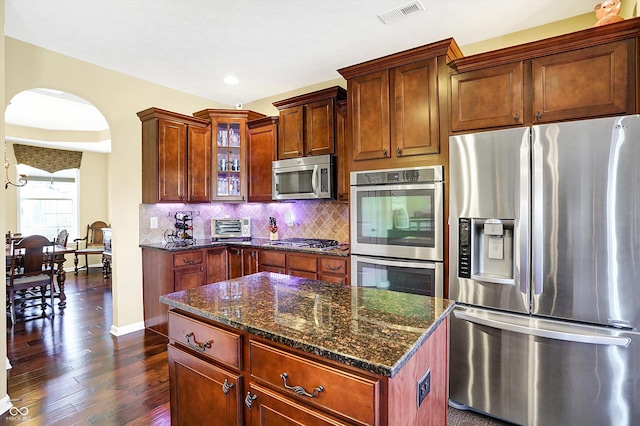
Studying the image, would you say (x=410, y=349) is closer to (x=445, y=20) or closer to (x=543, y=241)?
(x=543, y=241)

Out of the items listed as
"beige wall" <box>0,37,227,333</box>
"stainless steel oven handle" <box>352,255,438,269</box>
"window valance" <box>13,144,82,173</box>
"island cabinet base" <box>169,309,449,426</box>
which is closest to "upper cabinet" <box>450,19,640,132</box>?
"stainless steel oven handle" <box>352,255,438,269</box>

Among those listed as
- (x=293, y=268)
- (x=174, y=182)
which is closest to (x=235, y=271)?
(x=293, y=268)

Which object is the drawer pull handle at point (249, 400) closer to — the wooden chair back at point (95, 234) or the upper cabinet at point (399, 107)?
the upper cabinet at point (399, 107)

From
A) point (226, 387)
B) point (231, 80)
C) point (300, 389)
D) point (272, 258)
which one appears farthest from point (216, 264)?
point (300, 389)

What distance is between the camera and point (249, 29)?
2.77m

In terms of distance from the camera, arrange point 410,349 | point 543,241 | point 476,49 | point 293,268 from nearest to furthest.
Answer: point 410,349 < point 543,241 < point 476,49 < point 293,268

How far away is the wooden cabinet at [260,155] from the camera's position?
401cm

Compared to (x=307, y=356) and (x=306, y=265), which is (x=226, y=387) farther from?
(x=306, y=265)

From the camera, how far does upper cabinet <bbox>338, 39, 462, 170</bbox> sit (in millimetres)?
2500

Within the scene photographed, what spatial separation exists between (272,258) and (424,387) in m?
2.61

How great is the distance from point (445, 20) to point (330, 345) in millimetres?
2763

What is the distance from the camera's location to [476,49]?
3.04 metres

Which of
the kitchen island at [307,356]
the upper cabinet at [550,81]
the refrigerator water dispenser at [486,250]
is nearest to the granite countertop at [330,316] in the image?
the kitchen island at [307,356]

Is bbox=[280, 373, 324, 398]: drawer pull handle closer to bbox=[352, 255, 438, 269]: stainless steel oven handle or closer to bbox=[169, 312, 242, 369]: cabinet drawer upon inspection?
bbox=[169, 312, 242, 369]: cabinet drawer
